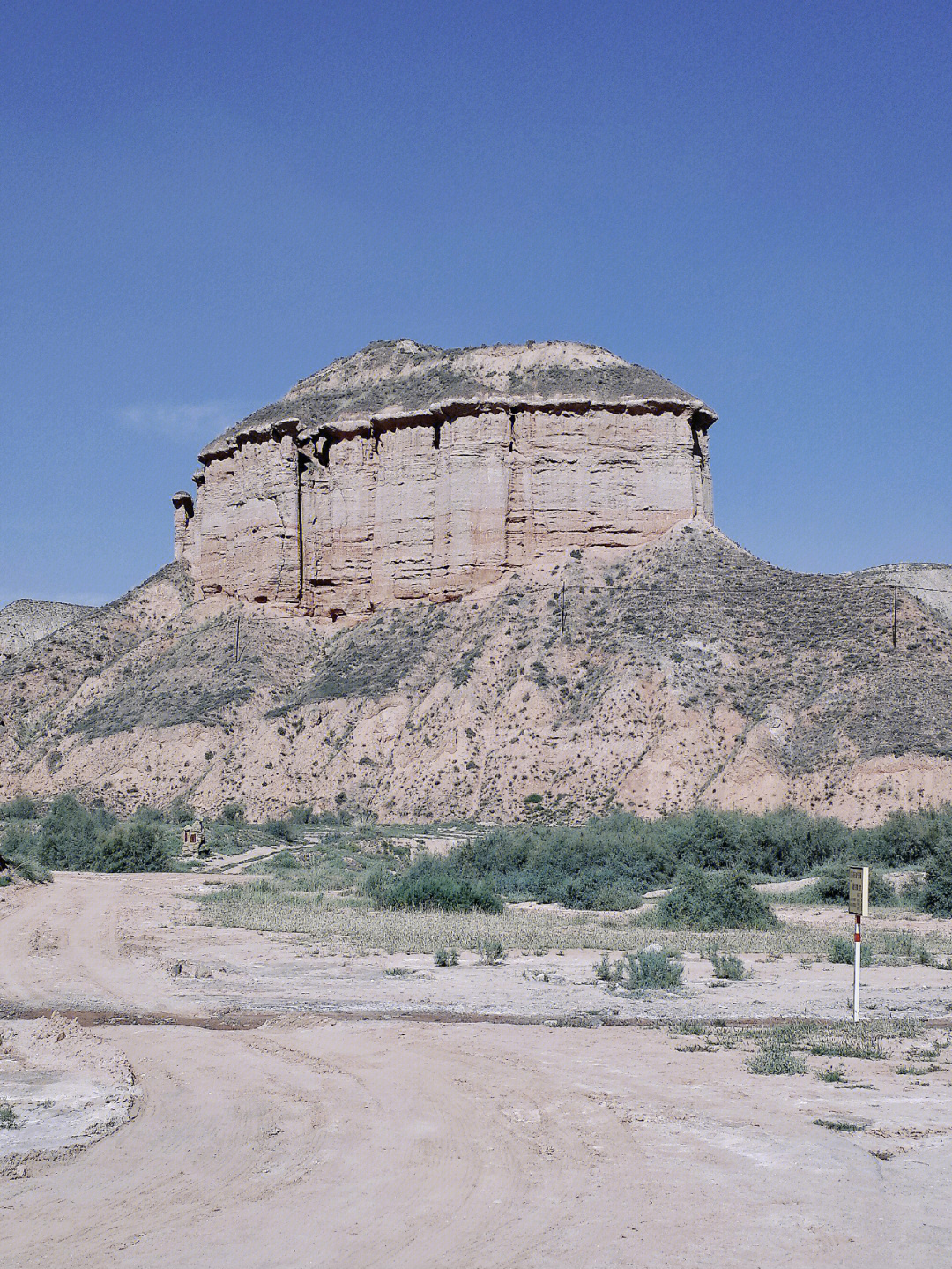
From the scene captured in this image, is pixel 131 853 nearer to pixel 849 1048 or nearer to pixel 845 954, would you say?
pixel 845 954

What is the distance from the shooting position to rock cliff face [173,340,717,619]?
52.0 meters

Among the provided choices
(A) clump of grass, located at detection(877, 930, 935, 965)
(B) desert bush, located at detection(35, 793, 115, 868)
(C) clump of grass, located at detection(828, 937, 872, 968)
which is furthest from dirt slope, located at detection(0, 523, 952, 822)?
(C) clump of grass, located at detection(828, 937, 872, 968)

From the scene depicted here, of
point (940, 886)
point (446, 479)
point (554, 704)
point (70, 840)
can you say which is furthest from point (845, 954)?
point (446, 479)

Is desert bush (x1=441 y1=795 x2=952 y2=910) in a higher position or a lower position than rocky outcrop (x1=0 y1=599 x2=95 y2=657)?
lower

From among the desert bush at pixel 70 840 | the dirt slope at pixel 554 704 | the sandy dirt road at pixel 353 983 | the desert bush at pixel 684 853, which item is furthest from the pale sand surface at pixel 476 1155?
the dirt slope at pixel 554 704

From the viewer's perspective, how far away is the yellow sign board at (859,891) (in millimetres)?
12148

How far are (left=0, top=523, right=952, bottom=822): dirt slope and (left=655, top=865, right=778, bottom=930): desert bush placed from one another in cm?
1857

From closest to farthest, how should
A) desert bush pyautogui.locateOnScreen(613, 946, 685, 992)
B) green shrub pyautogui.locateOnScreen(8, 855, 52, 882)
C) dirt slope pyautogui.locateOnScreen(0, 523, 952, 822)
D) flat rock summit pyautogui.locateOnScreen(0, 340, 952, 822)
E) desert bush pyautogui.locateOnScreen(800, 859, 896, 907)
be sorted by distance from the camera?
desert bush pyautogui.locateOnScreen(613, 946, 685, 992)
desert bush pyautogui.locateOnScreen(800, 859, 896, 907)
green shrub pyautogui.locateOnScreen(8, 855, 52, 882)
dirt slope pyautogui.locateOnScreen(0, 523, 952, 822)
flat rock summit pyautogui.locateOnScreen(0, 340, 952, 822)

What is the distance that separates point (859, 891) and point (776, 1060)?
3087mm

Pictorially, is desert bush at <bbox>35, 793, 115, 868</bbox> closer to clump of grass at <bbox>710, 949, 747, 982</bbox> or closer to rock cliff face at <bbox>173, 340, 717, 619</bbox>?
clump of grass at <bbox>710, 949, 747, 982</bbox>

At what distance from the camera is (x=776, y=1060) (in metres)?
9.58

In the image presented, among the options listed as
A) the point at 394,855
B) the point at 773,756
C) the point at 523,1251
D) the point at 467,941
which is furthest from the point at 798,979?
the point at 773,756

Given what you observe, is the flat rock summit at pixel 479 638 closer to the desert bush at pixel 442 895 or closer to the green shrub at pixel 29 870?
the desert bush at pixel 442 895

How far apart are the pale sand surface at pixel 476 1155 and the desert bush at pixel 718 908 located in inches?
268
